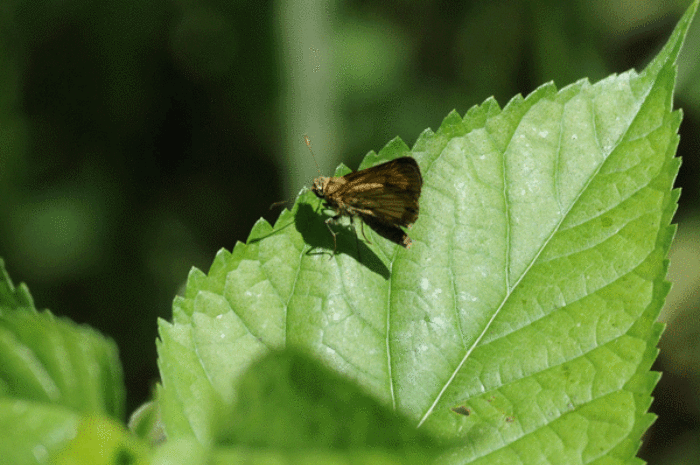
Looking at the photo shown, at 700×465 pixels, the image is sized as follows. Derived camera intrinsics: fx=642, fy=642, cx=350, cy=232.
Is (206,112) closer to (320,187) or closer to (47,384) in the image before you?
(320,187)

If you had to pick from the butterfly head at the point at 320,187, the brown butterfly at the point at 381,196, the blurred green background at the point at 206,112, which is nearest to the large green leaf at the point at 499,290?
the brown butterfly at the point at 381,196

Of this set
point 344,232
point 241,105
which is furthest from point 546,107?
point 241,105

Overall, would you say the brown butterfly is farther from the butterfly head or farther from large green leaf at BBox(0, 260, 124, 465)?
large green leaf at BBox(0, 260, 124, 465)

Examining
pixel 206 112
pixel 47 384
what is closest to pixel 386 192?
pixel 47 384

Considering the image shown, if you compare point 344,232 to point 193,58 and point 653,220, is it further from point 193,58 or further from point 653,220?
point 193,58

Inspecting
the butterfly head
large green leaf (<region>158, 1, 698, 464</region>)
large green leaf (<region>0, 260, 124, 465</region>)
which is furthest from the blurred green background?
large green leaf (<region>0, 260, 124, 465</region>)

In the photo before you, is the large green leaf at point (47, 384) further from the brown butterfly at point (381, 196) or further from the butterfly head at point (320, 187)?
the butterfly head at point (320, 187)
